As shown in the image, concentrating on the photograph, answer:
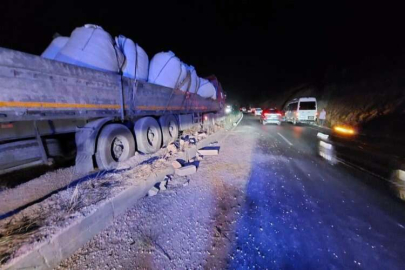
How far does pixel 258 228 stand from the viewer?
7.70ft

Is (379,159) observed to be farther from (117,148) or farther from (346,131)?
(117,148)

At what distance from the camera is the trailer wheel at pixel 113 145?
12.6 feet

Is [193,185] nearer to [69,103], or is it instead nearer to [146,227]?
[146,227]

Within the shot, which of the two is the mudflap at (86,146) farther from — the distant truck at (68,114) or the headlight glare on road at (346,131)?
the headlight glare on road at (346,131)

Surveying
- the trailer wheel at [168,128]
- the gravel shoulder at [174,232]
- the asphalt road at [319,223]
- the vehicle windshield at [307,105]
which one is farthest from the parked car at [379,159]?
the vehicle windshield at [307,105]

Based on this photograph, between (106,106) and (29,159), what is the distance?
1749mm

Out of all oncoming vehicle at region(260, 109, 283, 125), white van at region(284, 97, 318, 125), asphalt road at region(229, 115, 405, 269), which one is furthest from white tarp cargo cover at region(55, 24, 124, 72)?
white van at region(284, 97, 318, 125)

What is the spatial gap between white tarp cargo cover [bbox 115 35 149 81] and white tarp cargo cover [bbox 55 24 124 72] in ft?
2.05

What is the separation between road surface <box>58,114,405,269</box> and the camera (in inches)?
73.3

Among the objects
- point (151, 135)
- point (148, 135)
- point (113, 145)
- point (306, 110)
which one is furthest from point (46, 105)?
point (306, 110)

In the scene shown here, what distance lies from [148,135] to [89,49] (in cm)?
265

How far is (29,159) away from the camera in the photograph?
3217 millimetres

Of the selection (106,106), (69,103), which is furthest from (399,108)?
(69,103)

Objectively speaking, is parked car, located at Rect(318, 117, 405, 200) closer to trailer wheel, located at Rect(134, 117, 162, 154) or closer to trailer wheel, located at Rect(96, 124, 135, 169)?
trailer wheel, located at Rect(134, 117, 162, 154)
